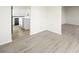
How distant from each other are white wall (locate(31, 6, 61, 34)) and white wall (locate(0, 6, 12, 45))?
1464 mm

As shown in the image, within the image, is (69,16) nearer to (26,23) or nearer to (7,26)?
(26,23)

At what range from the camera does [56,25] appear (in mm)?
5477

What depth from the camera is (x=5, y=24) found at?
374 cm

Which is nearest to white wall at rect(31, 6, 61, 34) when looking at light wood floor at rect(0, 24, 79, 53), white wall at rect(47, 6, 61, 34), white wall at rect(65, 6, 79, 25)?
white wall at rect(47, 6, 61, 34)

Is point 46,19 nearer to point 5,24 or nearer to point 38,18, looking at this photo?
point 38,18

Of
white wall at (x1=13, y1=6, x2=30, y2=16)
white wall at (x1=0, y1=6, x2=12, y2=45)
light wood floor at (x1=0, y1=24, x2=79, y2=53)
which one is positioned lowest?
light wood floor at (x1=0, y1=24, x2=79, y2=53)

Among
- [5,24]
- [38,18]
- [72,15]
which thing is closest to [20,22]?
[5,24]

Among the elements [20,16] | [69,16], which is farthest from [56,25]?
[69,16]

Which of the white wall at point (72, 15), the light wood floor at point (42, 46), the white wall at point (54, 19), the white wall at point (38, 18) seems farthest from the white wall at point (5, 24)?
the white wall at point (72, 15)

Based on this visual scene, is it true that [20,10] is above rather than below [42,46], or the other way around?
above

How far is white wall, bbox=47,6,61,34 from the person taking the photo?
5.29 m

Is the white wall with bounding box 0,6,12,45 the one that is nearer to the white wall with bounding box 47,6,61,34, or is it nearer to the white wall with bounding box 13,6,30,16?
the white wall with bounding box 13,6,30,16

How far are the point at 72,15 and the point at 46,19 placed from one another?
159 inches
